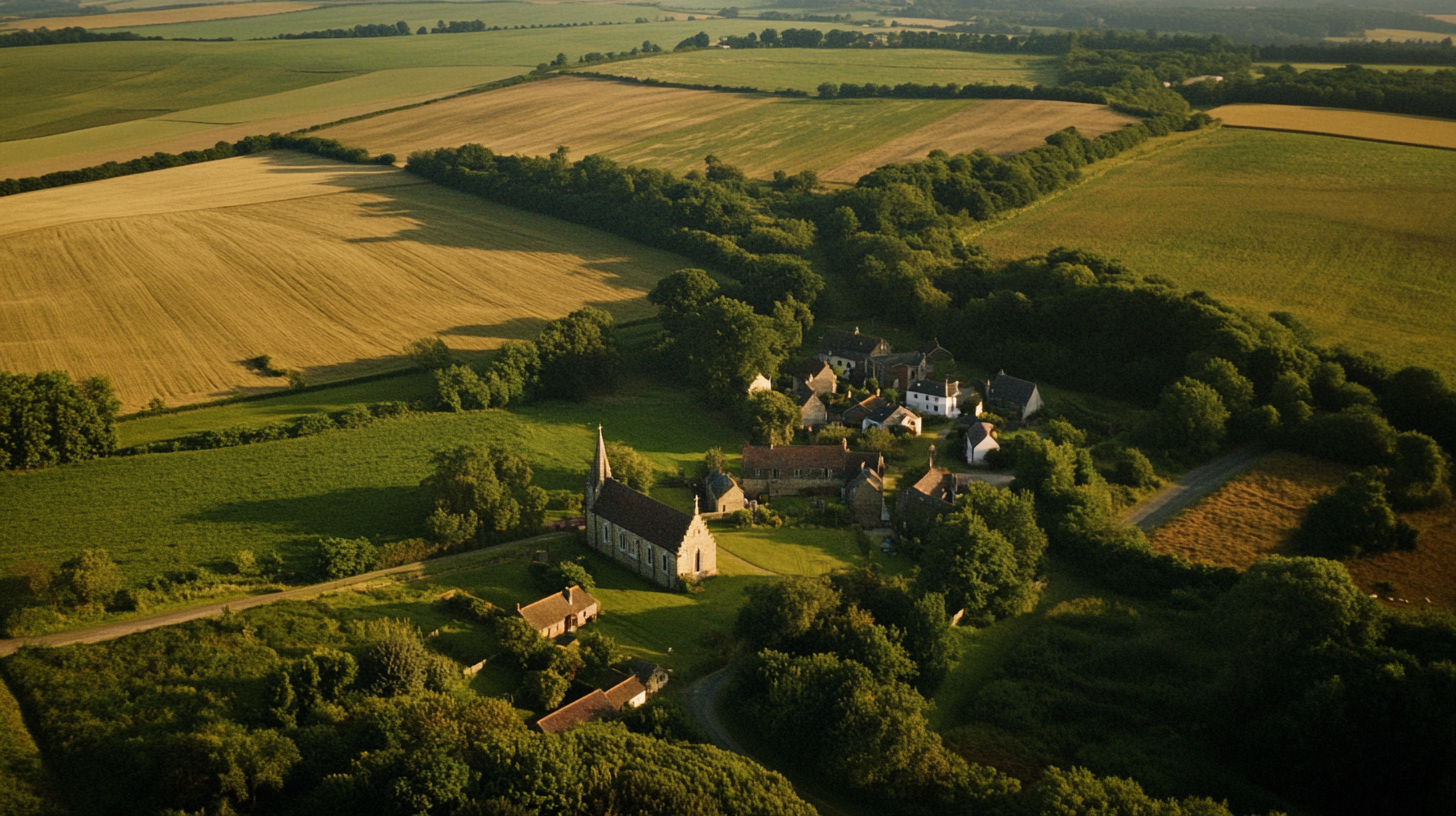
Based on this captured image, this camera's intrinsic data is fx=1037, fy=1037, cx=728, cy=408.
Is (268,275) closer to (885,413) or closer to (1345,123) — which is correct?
(885,413)

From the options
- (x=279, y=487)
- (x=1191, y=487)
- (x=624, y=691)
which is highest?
(x=279, y=487)

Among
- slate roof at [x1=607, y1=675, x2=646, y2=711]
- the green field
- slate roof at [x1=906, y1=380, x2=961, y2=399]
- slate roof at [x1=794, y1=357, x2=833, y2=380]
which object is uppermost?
the green field

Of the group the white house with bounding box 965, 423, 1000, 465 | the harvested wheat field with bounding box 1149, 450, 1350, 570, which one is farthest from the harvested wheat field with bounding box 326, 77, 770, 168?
the harvested wheat field with bounding box 1149, 450, 1350, 570

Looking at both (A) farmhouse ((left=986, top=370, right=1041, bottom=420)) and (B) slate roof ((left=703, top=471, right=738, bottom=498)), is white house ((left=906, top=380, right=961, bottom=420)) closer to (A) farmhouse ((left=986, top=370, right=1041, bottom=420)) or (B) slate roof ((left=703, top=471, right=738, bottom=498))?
(A) farmhouse ((left=986, top=370, right=1041, bottom=420))

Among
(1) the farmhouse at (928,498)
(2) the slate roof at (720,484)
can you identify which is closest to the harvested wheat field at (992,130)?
(1) the farmhouse at (928,498)

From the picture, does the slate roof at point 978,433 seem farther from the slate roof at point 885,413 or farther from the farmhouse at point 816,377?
the farmhouse at point 816,377

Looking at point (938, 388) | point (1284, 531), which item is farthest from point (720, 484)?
point (1284, 531)
